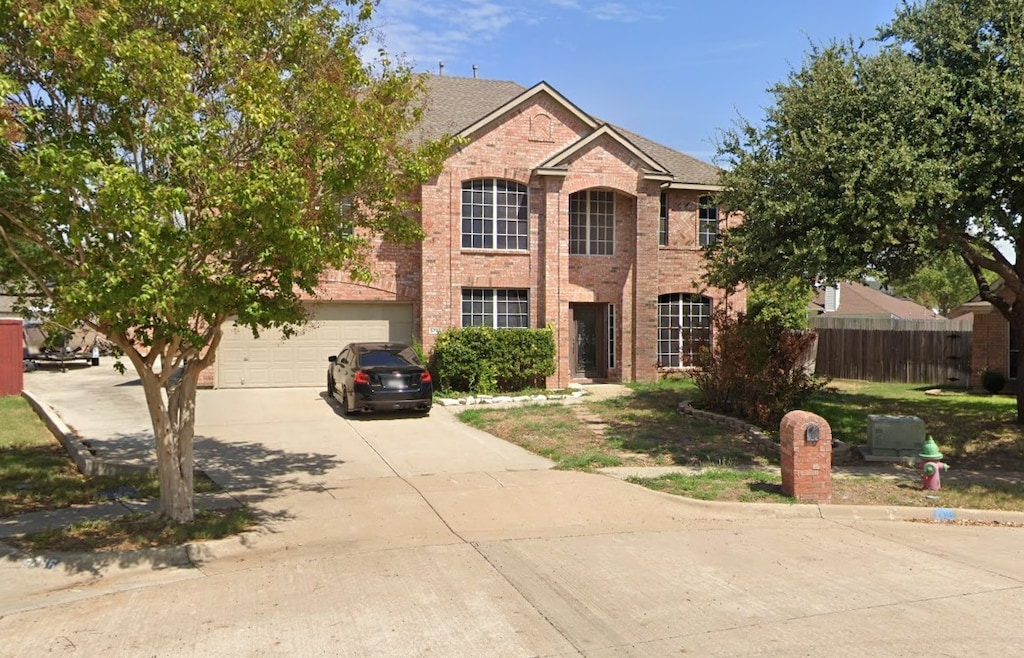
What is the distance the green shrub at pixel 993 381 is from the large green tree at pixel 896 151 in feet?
32.6

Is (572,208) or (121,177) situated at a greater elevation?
(572,208)

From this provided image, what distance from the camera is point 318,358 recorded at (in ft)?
66.6

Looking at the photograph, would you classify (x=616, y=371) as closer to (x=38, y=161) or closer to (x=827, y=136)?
(x=827, y=136)

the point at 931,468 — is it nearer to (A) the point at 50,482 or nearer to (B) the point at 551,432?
(B) the point at 551,432

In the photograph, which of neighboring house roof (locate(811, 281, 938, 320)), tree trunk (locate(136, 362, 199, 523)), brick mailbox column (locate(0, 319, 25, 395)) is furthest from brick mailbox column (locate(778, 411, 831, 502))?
neighboring house roof (locate(811, 281, 938, 320))

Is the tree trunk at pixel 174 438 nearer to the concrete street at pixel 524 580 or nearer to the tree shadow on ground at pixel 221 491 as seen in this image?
the tree shadow on ground at pixel 221 491

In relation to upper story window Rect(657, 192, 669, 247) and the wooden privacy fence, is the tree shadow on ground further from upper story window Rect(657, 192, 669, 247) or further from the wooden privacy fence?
the wooden privacy fence

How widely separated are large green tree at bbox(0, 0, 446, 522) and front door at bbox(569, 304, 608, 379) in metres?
13.4

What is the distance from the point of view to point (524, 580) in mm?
6602

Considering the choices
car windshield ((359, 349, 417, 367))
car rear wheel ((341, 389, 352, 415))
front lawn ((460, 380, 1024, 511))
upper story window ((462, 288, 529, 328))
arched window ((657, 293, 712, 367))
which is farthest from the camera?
arched window ((657, 293, 712, 367))

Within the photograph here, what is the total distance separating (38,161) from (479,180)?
14526 mm

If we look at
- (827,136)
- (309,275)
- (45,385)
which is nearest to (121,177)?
(309,275)

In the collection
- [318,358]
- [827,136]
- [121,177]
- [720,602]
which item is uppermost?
[827,136]

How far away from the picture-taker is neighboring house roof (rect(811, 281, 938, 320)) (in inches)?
1695
